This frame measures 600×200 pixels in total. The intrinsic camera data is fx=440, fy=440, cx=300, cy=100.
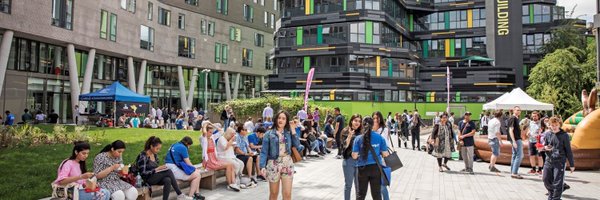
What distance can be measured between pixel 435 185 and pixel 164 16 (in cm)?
4079

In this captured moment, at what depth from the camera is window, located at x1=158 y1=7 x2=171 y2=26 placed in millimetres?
45500

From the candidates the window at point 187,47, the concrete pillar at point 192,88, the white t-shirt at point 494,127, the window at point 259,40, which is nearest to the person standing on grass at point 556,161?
the white t-shirt at point 494,127

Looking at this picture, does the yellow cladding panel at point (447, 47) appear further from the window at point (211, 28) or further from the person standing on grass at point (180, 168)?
the person standing on grass at point (180, 168)

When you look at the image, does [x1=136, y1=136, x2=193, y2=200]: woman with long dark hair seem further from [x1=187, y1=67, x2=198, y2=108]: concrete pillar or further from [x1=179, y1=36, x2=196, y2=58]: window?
[x1=187, y1=67, x2=198, y2=108]: concrete pillar

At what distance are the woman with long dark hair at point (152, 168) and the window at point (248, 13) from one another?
50.6 m

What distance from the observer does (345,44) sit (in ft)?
138

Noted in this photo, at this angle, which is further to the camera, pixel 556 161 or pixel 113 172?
pixel 556 161

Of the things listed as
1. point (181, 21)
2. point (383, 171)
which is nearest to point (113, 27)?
point (181, 21)

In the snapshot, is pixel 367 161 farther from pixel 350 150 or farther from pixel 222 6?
pixel 222 6

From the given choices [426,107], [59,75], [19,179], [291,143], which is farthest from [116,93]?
[426,107]

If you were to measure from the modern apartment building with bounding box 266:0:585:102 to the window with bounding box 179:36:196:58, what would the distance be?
9.73 meters

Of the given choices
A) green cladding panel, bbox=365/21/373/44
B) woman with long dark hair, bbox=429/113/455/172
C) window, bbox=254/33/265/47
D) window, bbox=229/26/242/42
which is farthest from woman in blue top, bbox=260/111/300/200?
window, bbox=254/33/265/47

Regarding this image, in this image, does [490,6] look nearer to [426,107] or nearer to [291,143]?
[426,107]

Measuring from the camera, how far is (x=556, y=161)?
8.98 metres
